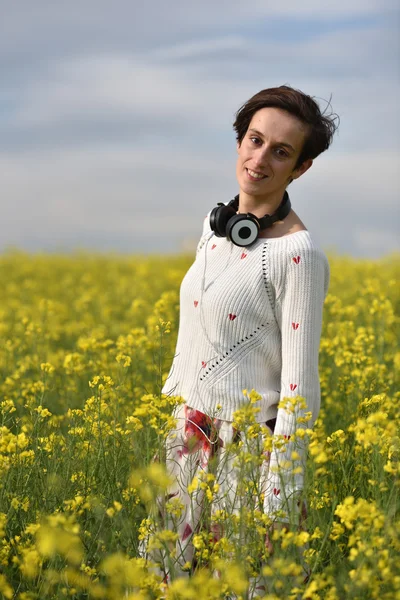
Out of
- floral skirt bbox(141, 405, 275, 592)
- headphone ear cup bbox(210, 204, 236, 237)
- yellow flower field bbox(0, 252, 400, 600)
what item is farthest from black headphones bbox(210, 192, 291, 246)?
floral skirt bbox(141, 405, 275, 592)

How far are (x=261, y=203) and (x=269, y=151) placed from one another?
185 millimetres

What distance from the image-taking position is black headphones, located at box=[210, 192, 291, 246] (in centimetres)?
262

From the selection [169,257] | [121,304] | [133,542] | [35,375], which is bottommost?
[133,542]

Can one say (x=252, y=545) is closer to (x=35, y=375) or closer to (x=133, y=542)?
(x=133, y=542)

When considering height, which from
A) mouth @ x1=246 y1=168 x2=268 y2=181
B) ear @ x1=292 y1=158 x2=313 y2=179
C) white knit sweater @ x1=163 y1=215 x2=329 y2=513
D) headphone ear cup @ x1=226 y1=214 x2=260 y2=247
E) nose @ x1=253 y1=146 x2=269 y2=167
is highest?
ear @ x1=292 y1=158 x2=313 y2=179

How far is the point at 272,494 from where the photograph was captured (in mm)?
2500

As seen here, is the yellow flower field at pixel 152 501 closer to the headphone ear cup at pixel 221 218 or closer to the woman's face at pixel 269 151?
the headphone ear cup at pixel 221 218

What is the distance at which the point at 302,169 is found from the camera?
282cm

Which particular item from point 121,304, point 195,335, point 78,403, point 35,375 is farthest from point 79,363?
point 121,304

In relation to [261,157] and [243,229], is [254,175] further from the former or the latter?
[243,229]

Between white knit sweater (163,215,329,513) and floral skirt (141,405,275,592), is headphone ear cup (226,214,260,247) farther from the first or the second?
floral skirt (141,405,275,592)

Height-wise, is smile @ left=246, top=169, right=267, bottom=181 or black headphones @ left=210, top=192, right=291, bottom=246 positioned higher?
smile @ left=246, top=169, right=267, bottom=181

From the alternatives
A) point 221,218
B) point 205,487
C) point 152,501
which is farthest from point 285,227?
point 152,501

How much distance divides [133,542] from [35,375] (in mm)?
3397
